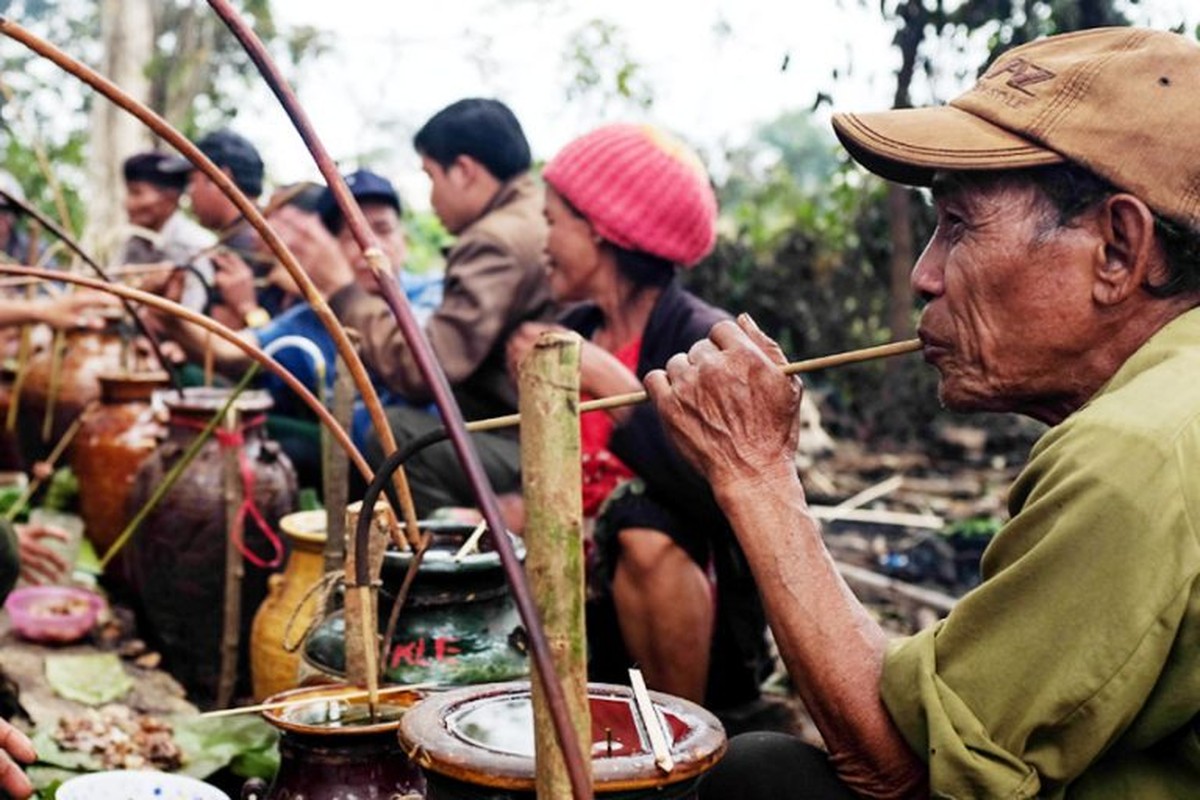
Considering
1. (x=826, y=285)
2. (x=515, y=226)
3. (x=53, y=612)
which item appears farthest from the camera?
(x=826, y=285)

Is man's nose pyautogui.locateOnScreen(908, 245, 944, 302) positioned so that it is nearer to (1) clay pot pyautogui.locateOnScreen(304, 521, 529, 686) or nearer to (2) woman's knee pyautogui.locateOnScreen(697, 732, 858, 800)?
(2) woman's knee pyautogui.locateOnScreen(697, 732, 858, 800)

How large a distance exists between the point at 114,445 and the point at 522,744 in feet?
12.8

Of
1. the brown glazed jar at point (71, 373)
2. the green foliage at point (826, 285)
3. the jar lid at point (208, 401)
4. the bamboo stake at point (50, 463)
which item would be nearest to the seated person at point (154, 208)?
the brown glazed jar at point (71, 373)

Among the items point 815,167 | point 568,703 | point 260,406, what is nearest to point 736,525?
point 568,703

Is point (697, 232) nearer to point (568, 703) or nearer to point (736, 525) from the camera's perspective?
point (736, 525)

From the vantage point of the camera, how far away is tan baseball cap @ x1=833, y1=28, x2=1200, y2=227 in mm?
1795

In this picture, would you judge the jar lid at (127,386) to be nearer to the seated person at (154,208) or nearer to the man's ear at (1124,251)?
the seated person at (154,208)

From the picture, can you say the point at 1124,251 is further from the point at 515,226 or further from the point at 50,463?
the point at 50,463

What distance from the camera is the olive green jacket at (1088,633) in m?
1.54

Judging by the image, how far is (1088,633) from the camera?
5.15 feet

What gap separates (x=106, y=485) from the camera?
17.1ft

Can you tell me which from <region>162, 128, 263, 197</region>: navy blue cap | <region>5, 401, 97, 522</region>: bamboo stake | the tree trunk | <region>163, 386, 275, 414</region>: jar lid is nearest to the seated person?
<region>162, 128, 263, 197</region>: navy blue cap

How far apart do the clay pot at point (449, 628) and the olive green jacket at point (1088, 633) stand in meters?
1.10

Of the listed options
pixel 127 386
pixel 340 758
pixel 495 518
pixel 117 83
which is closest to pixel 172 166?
pixel 127 386
